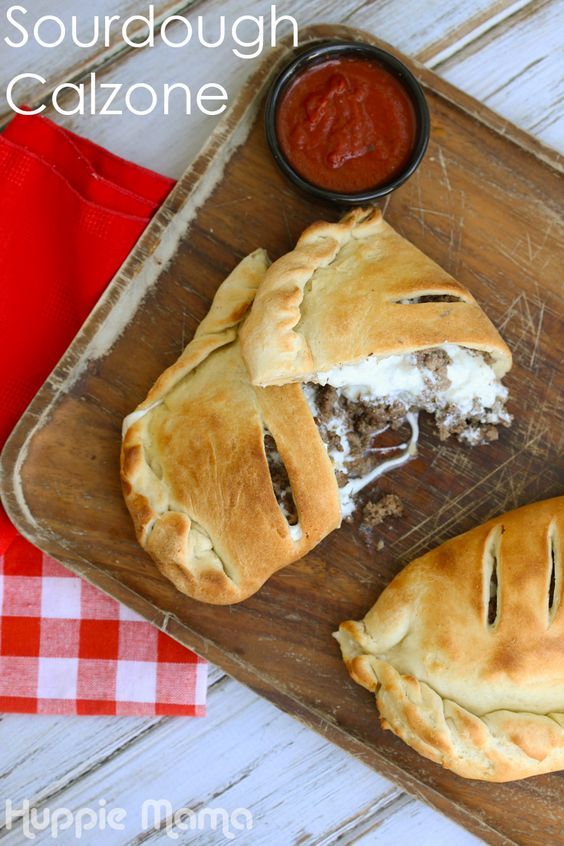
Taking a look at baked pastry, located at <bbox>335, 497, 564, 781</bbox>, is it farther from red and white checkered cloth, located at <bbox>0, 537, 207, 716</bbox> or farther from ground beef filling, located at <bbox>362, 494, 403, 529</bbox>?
red and white checkered cloth, located at <bbox>0, 537, 207, 716</bbox>

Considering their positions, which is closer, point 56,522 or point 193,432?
point 193,432

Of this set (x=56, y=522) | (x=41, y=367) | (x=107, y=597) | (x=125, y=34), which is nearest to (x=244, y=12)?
(x=125, y=34)

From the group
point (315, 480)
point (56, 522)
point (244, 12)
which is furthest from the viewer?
point (244, 12)

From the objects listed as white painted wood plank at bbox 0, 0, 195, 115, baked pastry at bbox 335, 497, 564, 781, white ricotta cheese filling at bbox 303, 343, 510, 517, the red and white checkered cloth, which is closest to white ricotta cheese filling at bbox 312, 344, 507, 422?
white ricotta cheese filling at bbox 303, 343, 510, 517

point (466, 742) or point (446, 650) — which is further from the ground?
point (446, 650)

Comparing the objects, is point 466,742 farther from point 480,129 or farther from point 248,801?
point 480,129

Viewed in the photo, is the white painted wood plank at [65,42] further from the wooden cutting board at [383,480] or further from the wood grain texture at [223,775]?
the wood grain texture at [223,775]
